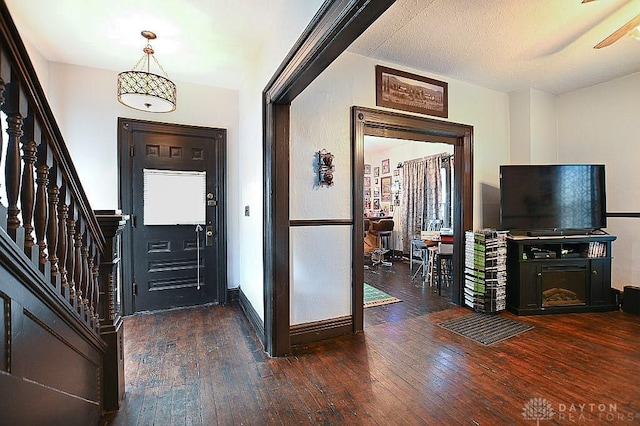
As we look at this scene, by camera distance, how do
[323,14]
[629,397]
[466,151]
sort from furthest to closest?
1. [466,151]
2. [629,397]
3. [323,14]

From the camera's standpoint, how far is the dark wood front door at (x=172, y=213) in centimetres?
340

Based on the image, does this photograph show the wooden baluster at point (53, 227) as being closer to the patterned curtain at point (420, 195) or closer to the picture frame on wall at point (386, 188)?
the patterned curtain at point (420, 195)

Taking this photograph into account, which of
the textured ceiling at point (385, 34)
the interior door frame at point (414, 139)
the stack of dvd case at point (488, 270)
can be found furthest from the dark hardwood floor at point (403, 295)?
the textured ceiling at point (385, 34)

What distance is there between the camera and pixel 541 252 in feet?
11.2

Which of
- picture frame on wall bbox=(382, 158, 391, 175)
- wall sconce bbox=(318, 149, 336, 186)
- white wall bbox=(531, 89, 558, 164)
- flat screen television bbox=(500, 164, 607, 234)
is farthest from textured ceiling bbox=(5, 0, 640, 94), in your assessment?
picture frame on wall bbox=(382, 158, 391, 175)

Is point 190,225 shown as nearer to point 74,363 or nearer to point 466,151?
point 74,363

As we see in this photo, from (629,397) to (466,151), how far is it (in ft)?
8.38

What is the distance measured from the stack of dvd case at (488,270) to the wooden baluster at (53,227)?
11.6ft

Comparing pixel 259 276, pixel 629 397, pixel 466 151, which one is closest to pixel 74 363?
pixel 259 276

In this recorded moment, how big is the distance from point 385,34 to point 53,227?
8.73 feet

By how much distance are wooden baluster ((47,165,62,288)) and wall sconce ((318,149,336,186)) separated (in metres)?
1.81

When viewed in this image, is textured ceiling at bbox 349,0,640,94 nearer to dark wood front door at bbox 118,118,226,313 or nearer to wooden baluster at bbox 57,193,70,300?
dark wood front door at bbox 118,118,226,313

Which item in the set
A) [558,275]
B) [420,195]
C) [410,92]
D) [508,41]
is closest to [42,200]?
[410,92]

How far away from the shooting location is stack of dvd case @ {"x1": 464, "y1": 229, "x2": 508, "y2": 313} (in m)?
3.36
